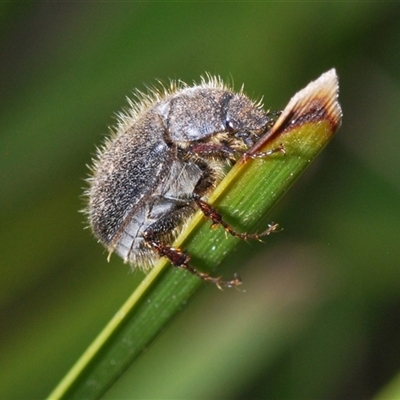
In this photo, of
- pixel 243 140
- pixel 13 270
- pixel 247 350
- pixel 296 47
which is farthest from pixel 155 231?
pixel 296 47

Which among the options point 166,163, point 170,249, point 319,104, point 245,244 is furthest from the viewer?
point 245,244

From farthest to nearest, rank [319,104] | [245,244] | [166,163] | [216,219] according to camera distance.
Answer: [245,244] < [166,163] < [216,219] < [319,104]

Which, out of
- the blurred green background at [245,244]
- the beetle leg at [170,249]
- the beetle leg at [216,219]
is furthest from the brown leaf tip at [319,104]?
the blurred green background at [245,244]

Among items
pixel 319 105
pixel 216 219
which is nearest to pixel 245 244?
pixel 216 219

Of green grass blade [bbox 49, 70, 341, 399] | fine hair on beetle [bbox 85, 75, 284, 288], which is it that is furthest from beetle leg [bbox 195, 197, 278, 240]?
fine hair on beetle [bbox 85, 75, 284, 288]

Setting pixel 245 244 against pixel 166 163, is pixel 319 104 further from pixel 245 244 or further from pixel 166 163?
pixel 245 244

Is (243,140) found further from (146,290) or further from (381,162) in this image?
(381,162)

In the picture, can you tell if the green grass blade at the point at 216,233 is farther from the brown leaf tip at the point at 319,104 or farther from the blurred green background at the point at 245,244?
the blurred green background at the point at 245,244
